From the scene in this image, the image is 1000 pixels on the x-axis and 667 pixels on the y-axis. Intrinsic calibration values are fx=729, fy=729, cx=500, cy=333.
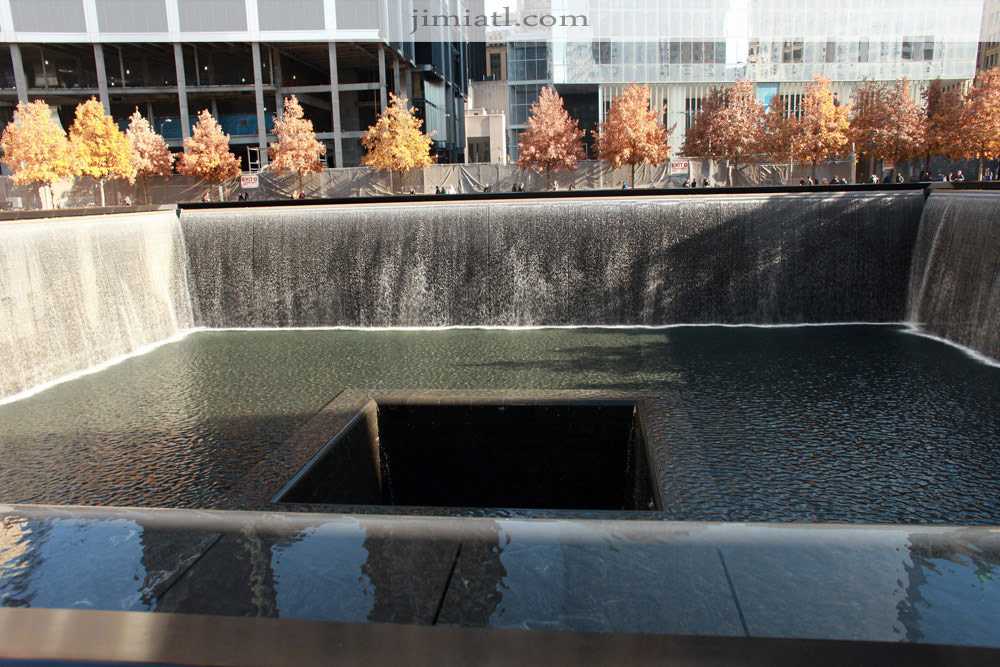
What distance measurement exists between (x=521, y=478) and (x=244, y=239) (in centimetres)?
943

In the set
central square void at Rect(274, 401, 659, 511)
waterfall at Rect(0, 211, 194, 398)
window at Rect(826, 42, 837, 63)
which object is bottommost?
central square void at Rect(274, 401, 659, 511)

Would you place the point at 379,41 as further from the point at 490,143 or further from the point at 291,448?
the point at 291,448

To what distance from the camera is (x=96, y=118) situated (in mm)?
27438

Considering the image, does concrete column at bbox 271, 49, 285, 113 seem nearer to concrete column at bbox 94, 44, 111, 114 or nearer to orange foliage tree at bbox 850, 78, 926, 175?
concrete column at bbox 94, 44, 111, 114

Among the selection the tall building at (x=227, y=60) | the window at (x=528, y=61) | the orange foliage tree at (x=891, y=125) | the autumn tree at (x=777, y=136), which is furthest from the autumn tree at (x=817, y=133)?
the window at (x=528, y=61)

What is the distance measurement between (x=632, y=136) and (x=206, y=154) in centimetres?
1640

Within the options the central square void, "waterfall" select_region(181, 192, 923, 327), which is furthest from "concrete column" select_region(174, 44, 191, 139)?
the central square void

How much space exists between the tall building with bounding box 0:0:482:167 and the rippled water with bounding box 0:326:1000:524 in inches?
1161

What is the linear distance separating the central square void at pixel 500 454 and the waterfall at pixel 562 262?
20.9ft

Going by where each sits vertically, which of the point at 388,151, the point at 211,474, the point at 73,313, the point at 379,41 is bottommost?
the point at 211,474

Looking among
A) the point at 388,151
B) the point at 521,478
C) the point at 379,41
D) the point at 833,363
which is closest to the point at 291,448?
the point at 521,478

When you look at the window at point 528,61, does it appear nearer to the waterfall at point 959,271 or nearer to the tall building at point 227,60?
the tall building at point 227,60

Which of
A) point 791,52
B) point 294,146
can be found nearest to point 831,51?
point 791,52

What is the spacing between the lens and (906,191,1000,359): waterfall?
32.8 feet
